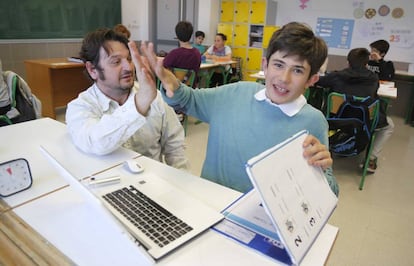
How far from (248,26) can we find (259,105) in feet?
19.5

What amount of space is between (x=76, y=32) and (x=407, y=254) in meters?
5.52

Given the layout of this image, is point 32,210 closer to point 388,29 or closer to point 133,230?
point 133,230

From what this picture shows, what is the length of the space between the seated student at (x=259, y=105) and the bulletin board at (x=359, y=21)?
4529 millimetres

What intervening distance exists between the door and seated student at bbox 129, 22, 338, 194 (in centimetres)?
605

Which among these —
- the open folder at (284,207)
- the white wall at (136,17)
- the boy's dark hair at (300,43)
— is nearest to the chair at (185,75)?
the boy's dark hair at (300,43)

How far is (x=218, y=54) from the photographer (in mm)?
6234

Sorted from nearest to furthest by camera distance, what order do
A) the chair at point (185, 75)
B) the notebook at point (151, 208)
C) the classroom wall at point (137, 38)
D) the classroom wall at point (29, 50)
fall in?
1. the notebook at point (151, 208)
2. the chair at point (185, 75)
3. the classroom wall at point (29, 50)
4. the classroom wall at point (137, 38)

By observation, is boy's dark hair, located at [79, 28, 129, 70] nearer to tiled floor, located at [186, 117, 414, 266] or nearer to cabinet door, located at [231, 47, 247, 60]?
tiled floor, located at [186, 117, 414, 266]

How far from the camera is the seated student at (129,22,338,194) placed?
1.09 meters

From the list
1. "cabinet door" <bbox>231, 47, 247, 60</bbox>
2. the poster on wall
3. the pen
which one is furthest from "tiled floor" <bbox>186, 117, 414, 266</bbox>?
"cabinet door" <bbox>231, 47, 247, 60</bbox>

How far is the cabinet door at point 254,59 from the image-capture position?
22.2 ft

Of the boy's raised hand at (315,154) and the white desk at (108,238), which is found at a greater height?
the boy's raised hand at (315,154)

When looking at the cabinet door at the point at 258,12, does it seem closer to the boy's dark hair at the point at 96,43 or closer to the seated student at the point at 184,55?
the seated student at the point at 184,55

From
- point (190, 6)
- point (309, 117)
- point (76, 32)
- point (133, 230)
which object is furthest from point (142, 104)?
point (190, 6)
